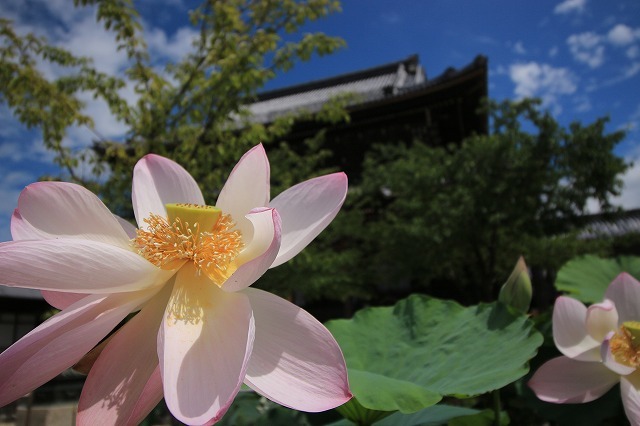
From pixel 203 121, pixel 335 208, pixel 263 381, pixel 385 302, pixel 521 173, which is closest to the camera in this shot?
pixel 263 381

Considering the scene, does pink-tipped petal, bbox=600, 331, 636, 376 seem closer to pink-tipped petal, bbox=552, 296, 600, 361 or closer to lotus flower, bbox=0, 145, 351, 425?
pink-tipped petal, bbox=552, 296, 600, 361

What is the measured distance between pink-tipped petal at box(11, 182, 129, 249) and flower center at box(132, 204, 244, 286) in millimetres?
50

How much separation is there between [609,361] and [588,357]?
0.05 metres

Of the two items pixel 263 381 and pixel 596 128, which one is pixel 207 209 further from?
pixel 596 128

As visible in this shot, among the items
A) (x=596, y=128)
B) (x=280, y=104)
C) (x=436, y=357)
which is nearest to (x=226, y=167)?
(x=436, y=357)

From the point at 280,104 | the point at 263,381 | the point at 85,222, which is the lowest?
the point at 263,381

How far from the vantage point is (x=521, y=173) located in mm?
5711

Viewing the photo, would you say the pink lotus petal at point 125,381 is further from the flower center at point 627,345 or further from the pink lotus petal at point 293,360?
the flower center at point 627,345

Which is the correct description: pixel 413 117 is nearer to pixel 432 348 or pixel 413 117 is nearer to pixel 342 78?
pixel 342 78

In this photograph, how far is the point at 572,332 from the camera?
2.59 ft

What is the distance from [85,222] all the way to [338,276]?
530cm

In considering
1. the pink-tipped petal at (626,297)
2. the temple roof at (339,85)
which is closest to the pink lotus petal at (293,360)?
the pink-tipped petal at (626,297)

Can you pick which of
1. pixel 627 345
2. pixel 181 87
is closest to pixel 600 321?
pixel 627 345

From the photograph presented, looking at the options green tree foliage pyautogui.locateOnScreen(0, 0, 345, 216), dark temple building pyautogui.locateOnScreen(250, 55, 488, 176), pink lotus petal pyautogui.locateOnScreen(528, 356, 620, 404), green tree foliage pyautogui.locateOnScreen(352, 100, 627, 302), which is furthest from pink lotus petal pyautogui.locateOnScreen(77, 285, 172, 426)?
dark temple building pyautogui.locateOnScreen(250, 55, 488, 176)
